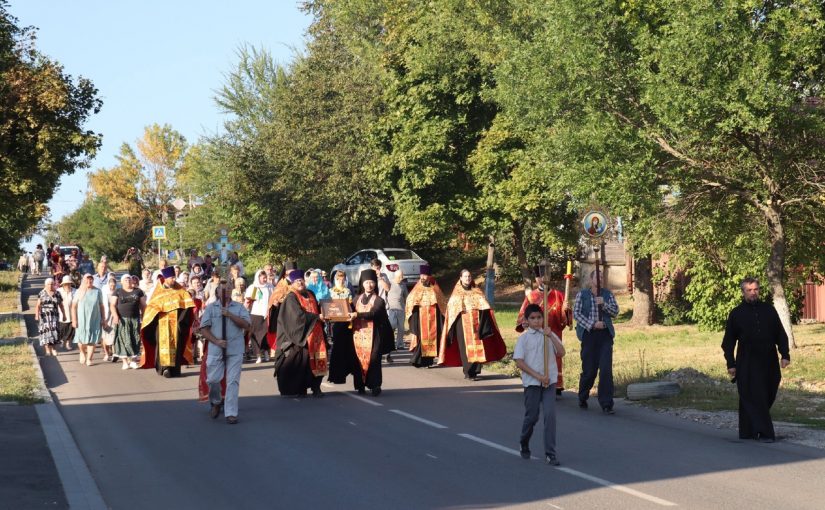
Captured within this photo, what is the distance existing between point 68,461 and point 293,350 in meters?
6.10

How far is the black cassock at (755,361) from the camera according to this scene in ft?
42.7

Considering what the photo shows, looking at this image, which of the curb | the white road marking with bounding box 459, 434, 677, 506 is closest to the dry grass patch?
the curb

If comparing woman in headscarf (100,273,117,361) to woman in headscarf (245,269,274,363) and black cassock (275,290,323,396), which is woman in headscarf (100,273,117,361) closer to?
woman in headscarf (245,269,274,363)

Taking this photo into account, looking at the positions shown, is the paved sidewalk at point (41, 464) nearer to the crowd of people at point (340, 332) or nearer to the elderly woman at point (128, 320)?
the crowd of people at point (340, 332)

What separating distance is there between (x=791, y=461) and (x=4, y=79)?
80.3ft

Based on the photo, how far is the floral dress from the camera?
81.8 ft

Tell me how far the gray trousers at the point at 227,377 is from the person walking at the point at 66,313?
9893mm

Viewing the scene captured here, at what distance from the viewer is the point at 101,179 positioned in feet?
318

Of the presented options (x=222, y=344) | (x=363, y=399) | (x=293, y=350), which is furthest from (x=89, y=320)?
(x=222, y=344)

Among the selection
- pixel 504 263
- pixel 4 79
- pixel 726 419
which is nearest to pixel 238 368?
pixel 726 419

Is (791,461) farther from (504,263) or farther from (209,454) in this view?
(504,263)

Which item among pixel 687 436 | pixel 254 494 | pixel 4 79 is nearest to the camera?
pixel 254 494

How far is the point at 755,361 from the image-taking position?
521 inches

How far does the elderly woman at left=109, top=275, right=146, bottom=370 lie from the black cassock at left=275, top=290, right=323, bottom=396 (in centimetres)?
570
